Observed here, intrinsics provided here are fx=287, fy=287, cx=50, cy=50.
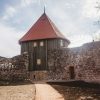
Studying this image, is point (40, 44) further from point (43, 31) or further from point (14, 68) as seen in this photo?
point (14, 68)

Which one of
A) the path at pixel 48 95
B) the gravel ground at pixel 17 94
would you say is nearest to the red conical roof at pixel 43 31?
the gravel ground at pixel 17 94

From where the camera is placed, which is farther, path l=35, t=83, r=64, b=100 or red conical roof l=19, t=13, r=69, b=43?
red conical roof l=19, t=13, r=69, b=43

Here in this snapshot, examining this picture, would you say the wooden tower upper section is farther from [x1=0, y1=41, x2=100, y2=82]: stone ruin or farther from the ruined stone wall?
[x1=0, y1=41, x2=100, y2=82]: stone ruin

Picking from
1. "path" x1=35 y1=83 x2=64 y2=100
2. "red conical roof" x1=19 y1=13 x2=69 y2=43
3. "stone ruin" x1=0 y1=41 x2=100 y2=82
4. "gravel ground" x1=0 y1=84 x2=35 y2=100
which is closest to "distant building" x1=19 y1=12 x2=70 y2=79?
"red conical roof" x1=19 y1=13 x2=69 y2=43

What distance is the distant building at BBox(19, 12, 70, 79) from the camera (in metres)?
32.9

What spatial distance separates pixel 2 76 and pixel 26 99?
14636 millimetres

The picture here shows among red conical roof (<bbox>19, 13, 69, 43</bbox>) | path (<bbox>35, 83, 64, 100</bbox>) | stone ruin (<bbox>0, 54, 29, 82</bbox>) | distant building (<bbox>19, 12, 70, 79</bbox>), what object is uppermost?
red conical roof (<bbox>19, 13, 69, 43</bbox>)

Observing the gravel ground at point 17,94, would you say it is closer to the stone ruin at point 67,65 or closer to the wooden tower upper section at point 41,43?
the stone ruin at point 67,65

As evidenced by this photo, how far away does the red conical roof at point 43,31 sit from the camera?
33.7 metres

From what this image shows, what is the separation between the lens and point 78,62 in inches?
1153

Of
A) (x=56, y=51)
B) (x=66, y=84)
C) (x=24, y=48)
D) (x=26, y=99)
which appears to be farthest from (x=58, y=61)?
(x=26, y=99)

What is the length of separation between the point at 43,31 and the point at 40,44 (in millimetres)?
1836

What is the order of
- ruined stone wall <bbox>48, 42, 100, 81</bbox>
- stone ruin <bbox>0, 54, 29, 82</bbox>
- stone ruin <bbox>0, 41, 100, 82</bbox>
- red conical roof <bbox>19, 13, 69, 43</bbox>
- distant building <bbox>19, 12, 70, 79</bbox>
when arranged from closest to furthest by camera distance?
ruined stone wall <bbox>48, 42, 100, 81</bbox>
stone ruin <bbox>0, 41, 100, 82</bbox>
stone ruin <bbox>0, 54, 29, 82</bbox>
distant building <bbox>19, 12, 70, 79</bbox>
red conical roof <bbox>19, 13, 69, 43</bbox>

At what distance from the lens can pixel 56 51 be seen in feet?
104
